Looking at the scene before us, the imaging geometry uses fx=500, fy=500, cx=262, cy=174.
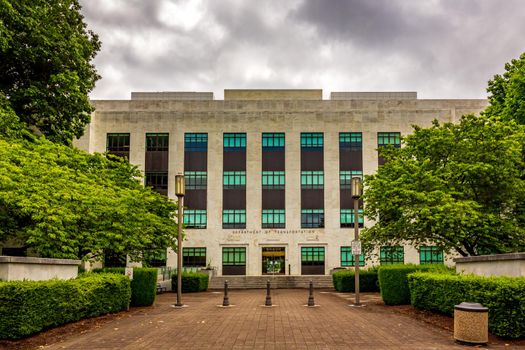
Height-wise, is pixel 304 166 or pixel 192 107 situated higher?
pixel 192 107

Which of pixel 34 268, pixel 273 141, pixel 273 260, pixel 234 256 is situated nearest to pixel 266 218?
pixel 273 260

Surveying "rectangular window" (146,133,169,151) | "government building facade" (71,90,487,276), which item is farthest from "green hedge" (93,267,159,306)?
"rectangular window" (146,133,169,151)

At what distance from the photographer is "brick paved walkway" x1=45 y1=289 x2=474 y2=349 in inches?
430

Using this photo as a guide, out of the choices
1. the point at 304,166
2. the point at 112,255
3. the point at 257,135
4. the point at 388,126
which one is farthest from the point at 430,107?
the point at 112,255

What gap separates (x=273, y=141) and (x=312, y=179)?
557 cm

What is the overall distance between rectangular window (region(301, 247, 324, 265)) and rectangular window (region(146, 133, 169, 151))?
1757 cm

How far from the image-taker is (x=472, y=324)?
10625mm

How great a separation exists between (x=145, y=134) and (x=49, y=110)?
25614 millimetres

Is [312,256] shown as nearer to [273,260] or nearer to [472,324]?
[273,260]

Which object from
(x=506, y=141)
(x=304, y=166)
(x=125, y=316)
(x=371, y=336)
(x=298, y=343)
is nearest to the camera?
(x=298, y=343)

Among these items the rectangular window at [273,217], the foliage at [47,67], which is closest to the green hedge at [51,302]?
the foliage at [47,67]

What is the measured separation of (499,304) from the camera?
1112 cm

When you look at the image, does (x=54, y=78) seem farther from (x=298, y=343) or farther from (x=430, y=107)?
(x=430, y=107)

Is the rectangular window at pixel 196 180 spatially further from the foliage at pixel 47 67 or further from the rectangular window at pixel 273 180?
the foliage at pixel 47 67
